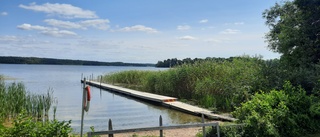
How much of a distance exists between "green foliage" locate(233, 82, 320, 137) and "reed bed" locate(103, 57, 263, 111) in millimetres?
2860

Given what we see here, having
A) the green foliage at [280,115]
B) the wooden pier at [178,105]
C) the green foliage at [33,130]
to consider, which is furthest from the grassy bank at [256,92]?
the green foliage at [33,130]

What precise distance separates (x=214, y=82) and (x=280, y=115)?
25.9 feet

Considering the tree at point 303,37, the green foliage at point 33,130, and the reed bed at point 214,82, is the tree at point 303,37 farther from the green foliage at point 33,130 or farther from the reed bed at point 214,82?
the green foliage at point 33,130

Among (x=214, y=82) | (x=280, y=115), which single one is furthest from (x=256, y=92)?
(x=214, y=82)

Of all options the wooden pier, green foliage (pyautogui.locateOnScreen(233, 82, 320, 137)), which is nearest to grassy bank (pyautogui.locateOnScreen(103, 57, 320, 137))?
green foliage (pyautogui.locateOnScreen(233, 82, 320, 137))

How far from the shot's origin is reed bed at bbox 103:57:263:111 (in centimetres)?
1184

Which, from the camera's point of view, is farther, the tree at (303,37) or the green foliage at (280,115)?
the tree at (303,37)

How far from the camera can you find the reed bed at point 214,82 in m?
11.8

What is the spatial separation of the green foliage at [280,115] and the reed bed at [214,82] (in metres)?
2.86

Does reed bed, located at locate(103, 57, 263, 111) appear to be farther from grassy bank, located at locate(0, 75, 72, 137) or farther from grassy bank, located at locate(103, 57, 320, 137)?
grassy bank, located at locate(0, 75, 72, 137)

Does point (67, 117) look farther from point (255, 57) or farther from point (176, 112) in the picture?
point (255, 57)

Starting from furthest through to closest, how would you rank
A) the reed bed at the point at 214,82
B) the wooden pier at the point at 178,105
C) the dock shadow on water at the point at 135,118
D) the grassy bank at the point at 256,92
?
the reed bed at the point at 214,82
the wooden pier at the point at 178,105
the dock shadow on water at the point at 135,118
the grassy bank at the point at 256,92

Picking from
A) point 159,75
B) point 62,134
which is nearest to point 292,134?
point 62,134

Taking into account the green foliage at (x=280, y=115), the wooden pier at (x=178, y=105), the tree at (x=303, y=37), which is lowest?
the wooden pier at (x=178, y=105)
